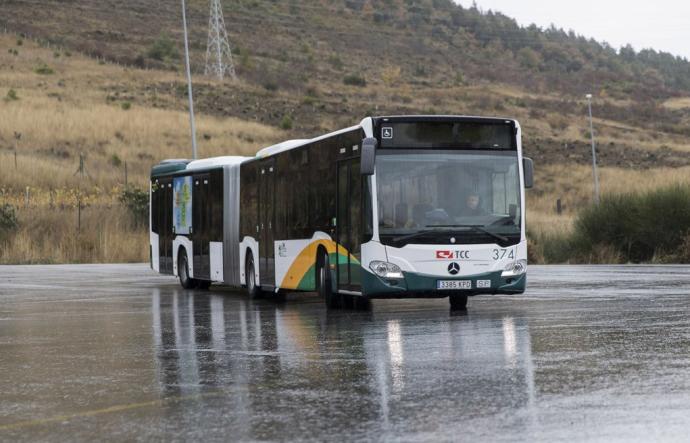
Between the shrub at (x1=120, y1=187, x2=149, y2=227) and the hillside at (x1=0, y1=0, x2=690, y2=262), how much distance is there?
2.01ft

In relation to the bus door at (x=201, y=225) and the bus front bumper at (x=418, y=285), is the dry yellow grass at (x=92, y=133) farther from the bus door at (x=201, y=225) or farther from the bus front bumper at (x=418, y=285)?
the bus front bumper at (x=418, y=285)

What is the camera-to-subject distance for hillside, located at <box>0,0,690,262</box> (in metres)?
67.4

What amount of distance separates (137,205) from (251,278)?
22.8m

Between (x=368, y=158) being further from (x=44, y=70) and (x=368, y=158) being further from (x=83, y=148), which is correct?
(x=44, y=70)

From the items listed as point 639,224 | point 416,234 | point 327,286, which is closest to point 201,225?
point 327,286

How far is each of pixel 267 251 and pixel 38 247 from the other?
21.8 m

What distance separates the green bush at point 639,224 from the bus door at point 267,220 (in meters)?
15.2

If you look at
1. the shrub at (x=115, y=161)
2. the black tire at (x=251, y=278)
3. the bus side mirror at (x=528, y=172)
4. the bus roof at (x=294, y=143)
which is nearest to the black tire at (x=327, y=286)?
the bus roof at (x=294, y=143)

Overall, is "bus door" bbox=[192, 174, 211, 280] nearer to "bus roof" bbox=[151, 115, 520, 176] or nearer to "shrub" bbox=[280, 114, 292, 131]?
"bus roof" bbox=[151, 115, 520, 176]

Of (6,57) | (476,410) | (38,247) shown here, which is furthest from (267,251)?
(6,57)

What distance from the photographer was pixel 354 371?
12.4 meters

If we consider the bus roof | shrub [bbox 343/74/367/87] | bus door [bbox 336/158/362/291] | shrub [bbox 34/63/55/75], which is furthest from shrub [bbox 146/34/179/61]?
bus door [bbox 336/158/362/291]

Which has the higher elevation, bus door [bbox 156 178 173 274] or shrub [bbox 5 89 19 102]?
shrub [bbox 5 89 19 102]

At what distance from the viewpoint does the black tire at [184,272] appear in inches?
1175
